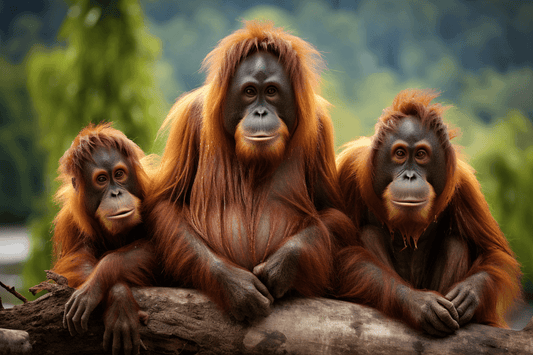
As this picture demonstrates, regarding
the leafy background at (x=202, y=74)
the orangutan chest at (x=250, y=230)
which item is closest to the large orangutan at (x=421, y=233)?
the orangutan chest at (x=250, y=230)

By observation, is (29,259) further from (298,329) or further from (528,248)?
(528,248)

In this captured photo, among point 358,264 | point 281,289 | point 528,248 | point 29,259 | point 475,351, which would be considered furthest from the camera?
point 528,248

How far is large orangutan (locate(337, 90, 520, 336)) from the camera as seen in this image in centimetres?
248

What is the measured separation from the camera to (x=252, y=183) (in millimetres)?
2770

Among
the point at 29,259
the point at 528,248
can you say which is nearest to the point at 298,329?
the point at 29,259

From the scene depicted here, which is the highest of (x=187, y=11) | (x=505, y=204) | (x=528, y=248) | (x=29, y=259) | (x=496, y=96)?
(x=187, y=11)

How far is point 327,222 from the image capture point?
275 cm

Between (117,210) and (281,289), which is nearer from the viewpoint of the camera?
(281,289)

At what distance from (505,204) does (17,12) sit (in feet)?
23.8

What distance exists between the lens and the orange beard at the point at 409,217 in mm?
2559

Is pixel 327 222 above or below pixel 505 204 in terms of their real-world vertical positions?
above

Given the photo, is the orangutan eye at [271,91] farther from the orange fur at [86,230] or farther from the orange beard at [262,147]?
the orange fur at [86,230]

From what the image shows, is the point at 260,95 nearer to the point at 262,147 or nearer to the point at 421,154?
the point at 262,147

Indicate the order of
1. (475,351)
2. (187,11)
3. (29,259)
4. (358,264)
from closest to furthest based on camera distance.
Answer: (475,351), (358,264), (29,259), (187,11)
